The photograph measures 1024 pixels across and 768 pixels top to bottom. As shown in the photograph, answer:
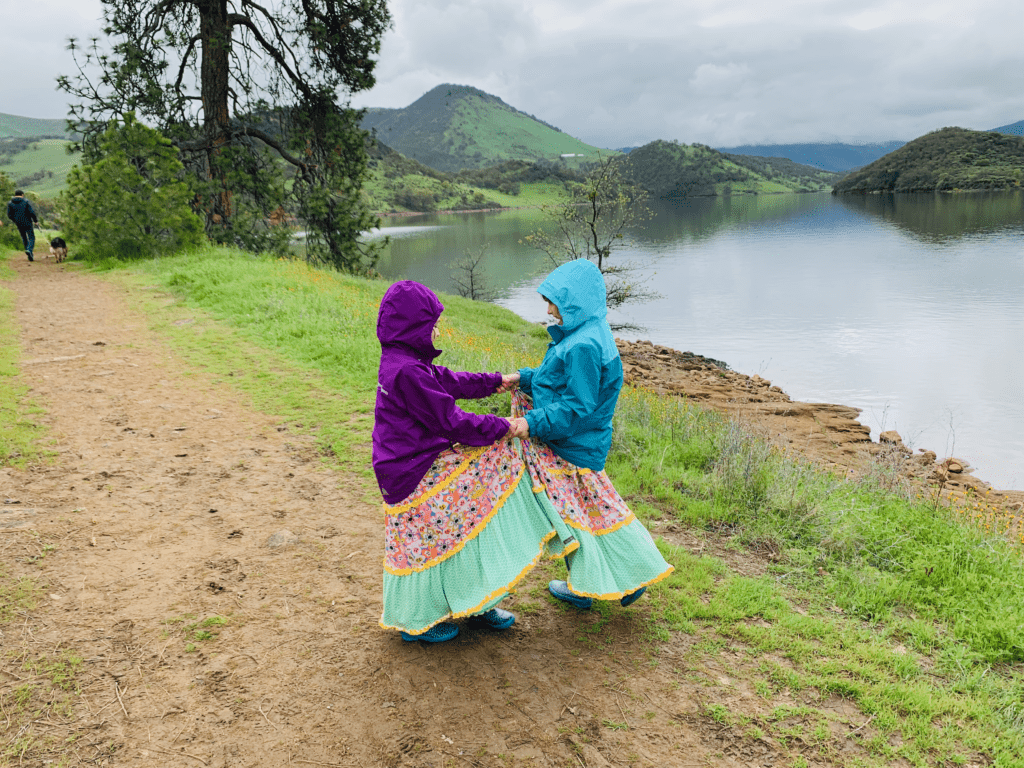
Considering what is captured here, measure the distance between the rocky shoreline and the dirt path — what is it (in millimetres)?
4316

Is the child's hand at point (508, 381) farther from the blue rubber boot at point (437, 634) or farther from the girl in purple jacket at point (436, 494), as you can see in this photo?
the blue rubber boot at point (437, 634)

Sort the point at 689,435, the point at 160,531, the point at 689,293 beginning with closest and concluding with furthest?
the point at 160,531 → the point at 689,435 → the point at 689,293

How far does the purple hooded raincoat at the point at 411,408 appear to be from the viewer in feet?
9.80

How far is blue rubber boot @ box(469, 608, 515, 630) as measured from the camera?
11.7 ft

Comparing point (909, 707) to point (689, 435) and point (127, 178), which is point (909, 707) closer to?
point (689, 435)

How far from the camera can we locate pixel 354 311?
457 inches

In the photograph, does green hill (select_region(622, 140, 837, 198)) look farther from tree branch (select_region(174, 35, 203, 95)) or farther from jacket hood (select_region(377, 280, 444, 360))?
jacket hood (select_region(377, 280, 444, 360))

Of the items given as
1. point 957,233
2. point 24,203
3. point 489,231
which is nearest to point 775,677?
point 24,203

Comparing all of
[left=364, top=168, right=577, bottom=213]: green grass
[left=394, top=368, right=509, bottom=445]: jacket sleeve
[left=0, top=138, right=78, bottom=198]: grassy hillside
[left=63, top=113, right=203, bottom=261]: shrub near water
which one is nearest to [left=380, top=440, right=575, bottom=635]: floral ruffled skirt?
[left=394, top=368, right=509, bottom=445]: jacket sleeve

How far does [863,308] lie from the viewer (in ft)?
89.6

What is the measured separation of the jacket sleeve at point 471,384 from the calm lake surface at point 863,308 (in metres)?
11.0

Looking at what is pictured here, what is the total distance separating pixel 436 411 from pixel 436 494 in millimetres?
463

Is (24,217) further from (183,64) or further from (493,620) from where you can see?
(493,620)

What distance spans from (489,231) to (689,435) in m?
71.8
